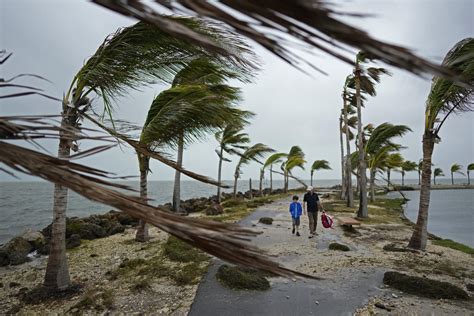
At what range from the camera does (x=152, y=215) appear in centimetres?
90

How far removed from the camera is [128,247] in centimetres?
873

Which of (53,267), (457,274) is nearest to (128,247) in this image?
(53,267)

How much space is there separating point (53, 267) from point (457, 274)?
28.0 feet

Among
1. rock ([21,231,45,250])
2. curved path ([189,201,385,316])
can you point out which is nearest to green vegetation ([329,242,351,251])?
curved path ([189,201,385,316])

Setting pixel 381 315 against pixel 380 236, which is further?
pixel 380 236

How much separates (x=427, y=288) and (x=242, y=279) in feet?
10.9

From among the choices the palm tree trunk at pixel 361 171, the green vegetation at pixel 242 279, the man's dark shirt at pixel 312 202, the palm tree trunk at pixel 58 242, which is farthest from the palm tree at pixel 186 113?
the palm tree trunk at pixel 361 171

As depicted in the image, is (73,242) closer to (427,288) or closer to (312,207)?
A: (312,207)

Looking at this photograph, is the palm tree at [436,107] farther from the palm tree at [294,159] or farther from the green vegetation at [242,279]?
the palm tree at [294,159]

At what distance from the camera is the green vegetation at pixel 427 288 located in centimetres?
485

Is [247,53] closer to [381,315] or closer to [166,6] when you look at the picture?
[166,6]

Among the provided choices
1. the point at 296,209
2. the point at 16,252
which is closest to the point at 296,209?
the point at 296,209

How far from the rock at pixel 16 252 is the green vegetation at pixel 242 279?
6.66 m

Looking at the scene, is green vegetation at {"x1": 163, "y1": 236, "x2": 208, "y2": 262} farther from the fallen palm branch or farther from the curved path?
the fallen palm branch
